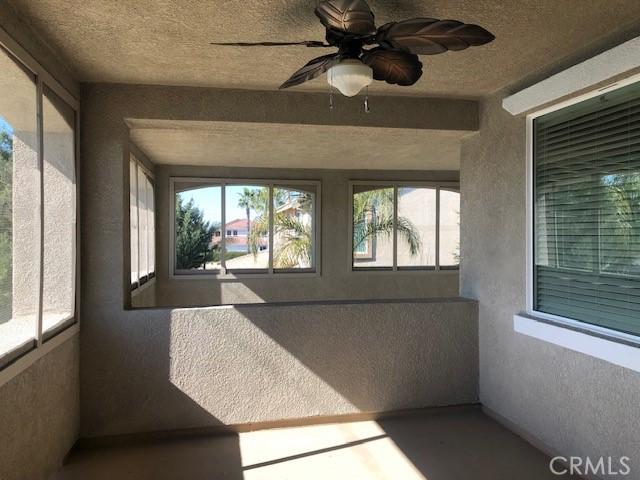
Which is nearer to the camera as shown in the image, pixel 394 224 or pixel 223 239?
pixel 223 239

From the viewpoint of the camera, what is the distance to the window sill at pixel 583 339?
227 centimetres

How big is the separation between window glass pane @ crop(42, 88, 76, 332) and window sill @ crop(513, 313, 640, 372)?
2964 mm

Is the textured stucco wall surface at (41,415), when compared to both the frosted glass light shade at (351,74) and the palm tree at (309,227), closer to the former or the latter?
the frosted glass light shade at (351,74)

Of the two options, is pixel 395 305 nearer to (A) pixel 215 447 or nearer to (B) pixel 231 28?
(A) pixel 215 447

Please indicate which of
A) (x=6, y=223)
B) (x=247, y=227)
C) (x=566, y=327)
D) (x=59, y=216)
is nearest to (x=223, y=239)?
(x=247, y=227)

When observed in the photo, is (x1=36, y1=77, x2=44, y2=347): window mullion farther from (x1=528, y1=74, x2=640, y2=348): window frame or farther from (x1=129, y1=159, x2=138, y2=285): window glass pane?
(x1=528, y1=74, x2=640, y2=348): window frame

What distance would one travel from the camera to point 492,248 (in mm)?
3445

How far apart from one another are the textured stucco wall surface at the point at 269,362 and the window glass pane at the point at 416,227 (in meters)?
3.20

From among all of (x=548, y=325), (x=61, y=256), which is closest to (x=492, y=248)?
(x=548, y=325)

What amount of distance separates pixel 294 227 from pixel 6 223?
4.72m

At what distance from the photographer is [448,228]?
698 cm

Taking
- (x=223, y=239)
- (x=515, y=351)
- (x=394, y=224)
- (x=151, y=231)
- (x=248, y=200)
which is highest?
(x=248, y=200)

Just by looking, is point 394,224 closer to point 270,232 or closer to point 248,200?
point 270,232

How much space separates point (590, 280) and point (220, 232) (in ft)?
15.7
